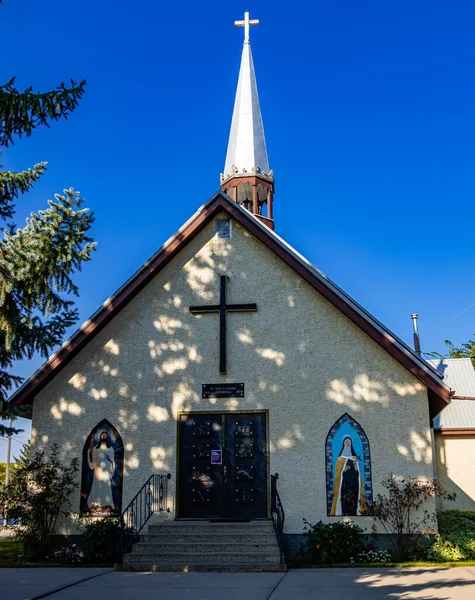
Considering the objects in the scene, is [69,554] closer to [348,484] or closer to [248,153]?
[348,484]

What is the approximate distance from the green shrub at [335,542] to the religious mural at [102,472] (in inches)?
162

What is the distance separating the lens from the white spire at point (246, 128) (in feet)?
75.3

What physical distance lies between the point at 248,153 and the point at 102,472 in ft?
41.5

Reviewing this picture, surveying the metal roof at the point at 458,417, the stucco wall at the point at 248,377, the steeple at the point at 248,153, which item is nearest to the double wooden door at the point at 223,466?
the stucco wall at the point at 248,377

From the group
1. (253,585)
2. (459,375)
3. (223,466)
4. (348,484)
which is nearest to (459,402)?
(459,375)

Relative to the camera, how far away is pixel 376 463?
528 inches

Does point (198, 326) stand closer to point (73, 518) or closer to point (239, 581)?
point (73, 518)

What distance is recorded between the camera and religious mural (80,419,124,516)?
14.1 m

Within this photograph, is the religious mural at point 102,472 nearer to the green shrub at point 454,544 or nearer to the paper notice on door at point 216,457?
the paper notice on door at point 216,457

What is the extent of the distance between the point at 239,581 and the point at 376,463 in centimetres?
424

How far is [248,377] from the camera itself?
1430cm

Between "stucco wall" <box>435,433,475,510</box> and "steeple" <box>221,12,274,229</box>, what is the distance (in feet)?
27.8

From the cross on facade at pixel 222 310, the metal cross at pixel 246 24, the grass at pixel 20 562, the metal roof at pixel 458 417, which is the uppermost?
the metal cross at pixel 246 24

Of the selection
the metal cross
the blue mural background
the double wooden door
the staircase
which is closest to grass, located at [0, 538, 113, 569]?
the staircase
